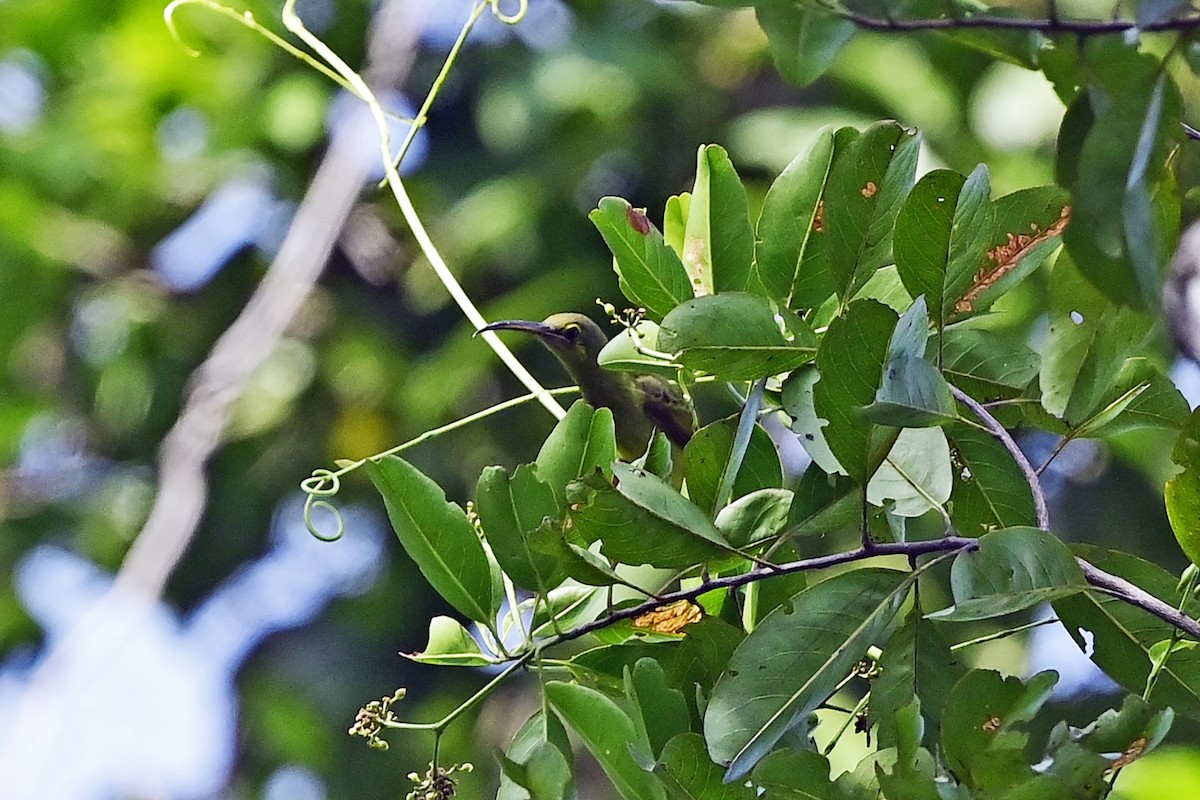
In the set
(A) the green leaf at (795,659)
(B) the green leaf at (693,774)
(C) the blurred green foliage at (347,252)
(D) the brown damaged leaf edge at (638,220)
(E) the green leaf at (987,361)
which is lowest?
(C) the blurred green foliage at (347,252)

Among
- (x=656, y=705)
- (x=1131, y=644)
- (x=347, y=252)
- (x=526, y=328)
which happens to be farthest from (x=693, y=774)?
(x=347, y=252)

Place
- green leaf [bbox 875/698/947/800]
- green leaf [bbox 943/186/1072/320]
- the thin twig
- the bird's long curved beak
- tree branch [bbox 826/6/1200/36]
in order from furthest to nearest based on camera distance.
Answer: the bird's long curved beak < green leaf [bbox 943/186/1072/320] < the thin twig < green leaf [bbox 875/698/947/800] < tree branch [bbox 826/6/1200/36]

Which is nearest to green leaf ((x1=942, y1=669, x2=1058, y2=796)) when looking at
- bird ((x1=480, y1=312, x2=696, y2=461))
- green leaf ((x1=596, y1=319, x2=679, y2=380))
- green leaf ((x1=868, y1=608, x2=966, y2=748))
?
green leaf ((x1=868, y1=608, x2=966, y2=748))

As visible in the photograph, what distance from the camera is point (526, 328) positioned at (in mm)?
2162

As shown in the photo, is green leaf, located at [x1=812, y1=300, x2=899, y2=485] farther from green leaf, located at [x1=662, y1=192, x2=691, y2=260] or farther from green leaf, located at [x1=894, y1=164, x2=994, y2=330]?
green leaf, located at [x1=662, y1=192, x2=691, y2=260]

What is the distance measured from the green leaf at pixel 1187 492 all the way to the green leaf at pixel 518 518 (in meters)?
0.49

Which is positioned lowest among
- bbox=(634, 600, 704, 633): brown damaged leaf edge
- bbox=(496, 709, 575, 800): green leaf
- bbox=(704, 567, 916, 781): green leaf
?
bbox=(496, 709, 575, 800): green leaf

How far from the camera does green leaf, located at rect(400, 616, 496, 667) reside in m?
1.29

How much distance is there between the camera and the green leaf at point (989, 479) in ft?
4.09

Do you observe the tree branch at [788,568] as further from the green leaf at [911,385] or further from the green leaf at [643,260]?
the green leaf at [643,260]

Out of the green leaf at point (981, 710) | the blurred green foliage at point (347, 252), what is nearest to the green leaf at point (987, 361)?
the green leaf at point (981, 710)

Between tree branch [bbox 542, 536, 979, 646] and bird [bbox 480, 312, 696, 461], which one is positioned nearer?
tree branch [bbox 542, 536, 979, 646]

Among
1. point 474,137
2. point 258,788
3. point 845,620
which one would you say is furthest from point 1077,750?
point 258,788

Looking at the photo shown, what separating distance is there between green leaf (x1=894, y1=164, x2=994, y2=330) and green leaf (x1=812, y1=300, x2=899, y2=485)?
10 centimetres
